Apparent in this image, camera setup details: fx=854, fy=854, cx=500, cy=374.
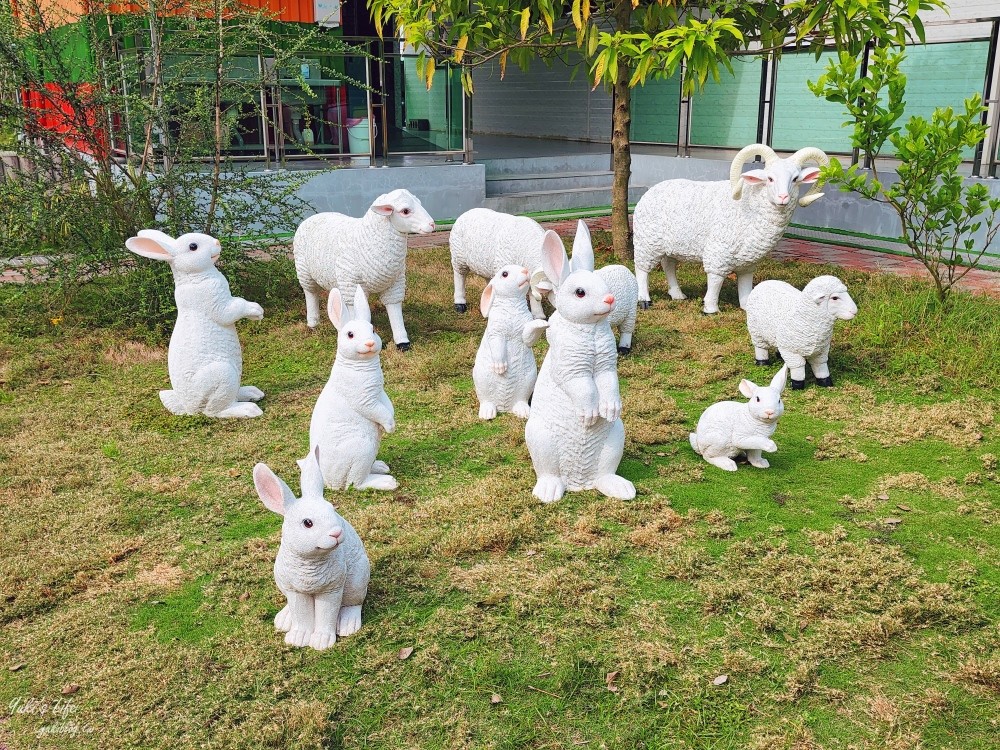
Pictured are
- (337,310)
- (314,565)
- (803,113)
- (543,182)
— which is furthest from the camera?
(543,182)

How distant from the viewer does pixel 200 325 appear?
562cm

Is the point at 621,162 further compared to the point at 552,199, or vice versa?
the point at 552,199

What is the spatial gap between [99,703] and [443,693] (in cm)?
126

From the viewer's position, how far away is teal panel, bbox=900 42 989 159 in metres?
10.1

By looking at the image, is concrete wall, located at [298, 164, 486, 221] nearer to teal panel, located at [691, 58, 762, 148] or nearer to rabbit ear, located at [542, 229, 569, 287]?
teal panel, located at [691, 58, 762, 148]

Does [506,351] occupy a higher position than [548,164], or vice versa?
[548,164]

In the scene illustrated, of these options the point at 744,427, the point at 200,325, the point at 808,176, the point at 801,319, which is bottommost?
the point at 744,427

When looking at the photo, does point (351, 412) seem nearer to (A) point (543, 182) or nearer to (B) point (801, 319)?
(B) point (801, 319)

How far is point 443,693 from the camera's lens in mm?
3146

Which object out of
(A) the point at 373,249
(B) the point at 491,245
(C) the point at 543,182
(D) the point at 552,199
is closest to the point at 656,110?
(C) the point at 543,182

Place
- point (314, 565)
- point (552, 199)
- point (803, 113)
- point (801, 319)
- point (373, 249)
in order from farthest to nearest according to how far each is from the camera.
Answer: point (552, 199) < point (803, 113) < point (373, 249) < point (801, 319) < point (314, 565)

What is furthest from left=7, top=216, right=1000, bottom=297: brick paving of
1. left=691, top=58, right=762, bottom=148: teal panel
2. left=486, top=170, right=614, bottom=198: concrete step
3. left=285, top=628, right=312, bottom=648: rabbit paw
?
left=285, top=628, right=312, bottom=648: rabbit paw

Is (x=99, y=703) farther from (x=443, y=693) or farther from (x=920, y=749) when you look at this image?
(x=920, y=749)

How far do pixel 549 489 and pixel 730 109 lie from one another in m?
10.2
